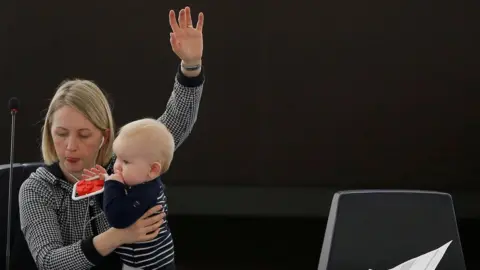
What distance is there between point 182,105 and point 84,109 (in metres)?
0.33

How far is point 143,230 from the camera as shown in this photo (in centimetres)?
146

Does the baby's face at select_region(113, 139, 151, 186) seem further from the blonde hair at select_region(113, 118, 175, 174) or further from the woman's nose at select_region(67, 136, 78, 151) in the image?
the woman's nose at select_region(67, 136, 78, 151)

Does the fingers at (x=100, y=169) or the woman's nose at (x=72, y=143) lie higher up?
the woman's nose at (x=72, y=143)

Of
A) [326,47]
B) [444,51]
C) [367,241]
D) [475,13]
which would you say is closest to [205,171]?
[326,47]

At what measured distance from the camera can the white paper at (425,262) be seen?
158cm

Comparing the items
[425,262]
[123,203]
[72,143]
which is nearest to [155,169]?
[123,203]

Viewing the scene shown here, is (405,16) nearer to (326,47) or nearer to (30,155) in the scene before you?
(326,47)

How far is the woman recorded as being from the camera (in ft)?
4.83

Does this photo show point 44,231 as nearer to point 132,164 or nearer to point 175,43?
point 132,164

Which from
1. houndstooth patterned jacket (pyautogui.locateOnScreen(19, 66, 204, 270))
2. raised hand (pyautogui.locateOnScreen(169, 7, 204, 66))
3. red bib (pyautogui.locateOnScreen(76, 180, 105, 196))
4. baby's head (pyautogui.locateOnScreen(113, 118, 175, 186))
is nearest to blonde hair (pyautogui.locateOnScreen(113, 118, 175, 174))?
baby's head (pyautogui.locateOnScreen(113, 118, 175, 186))

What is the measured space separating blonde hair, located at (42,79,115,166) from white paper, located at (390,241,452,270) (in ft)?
2.49

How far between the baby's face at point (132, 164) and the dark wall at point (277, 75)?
3443 millimetres

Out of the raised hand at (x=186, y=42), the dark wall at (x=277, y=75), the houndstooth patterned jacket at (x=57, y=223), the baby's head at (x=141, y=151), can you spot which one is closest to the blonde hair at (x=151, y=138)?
the baby's head at (x=141, y=151)

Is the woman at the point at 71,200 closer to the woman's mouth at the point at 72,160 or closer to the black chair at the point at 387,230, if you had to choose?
the woman's mouth at the point at 72,160
